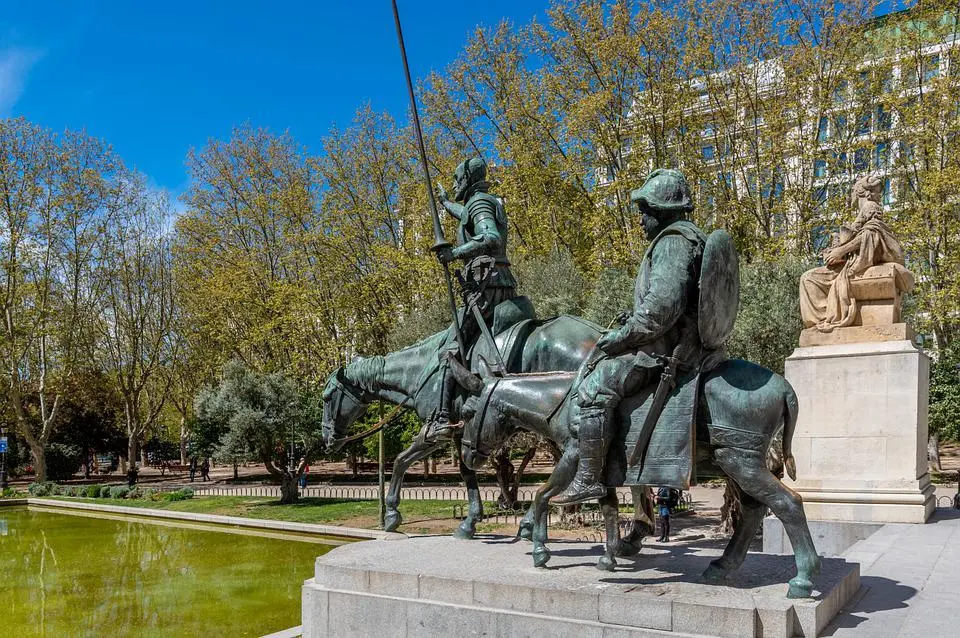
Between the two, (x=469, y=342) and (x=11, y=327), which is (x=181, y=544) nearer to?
(x=469, y=342)

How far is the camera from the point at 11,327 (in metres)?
34.9

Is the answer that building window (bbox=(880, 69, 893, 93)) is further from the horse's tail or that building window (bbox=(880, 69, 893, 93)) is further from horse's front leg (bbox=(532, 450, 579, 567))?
horse's front leg (bbox=(532, 450, 579, 567))

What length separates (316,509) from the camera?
23.7 metres

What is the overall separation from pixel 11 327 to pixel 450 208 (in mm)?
34039

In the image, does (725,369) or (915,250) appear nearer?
(725,369)

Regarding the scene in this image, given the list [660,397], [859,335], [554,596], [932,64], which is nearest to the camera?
[554,596]

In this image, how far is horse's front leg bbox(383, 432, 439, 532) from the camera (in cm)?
822

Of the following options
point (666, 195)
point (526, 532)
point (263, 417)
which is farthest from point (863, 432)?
point (263, 417)

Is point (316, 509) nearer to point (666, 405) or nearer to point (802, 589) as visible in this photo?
point (666, 405)

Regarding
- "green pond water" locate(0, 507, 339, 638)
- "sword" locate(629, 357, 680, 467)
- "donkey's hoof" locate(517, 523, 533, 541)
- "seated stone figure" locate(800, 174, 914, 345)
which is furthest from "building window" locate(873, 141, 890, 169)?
"sword" locate(629, 357, 680, 467)

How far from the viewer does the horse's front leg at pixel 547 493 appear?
5699 millimetres

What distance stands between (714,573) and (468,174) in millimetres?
4927

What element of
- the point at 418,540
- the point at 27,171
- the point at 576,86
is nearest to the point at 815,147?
the point at 576,86

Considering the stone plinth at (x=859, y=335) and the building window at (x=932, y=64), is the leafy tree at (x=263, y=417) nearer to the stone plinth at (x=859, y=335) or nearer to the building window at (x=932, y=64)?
the stone plinth at (x=859, y=335)
